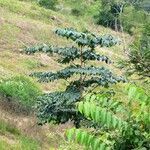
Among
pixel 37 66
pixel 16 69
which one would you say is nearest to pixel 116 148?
pixel 16 69

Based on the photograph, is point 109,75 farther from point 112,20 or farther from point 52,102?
point 112,20

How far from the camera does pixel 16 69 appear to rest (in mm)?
29422

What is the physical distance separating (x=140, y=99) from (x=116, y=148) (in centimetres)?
56

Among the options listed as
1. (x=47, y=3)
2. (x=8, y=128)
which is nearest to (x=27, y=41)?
(x=8, y=128)

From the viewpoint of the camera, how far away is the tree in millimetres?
14086

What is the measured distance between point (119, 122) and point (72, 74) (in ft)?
30.1

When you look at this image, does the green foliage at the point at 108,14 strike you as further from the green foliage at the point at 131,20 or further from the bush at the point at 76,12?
the bush at the point at 76,12

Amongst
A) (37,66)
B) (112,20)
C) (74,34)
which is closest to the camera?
(74,34)

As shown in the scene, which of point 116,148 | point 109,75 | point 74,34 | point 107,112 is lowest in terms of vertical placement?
point 109,75

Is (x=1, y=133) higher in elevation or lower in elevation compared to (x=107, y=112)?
lower

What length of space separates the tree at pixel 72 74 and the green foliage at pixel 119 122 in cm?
831

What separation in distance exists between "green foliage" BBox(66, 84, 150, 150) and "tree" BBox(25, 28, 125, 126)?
8310 millimetres

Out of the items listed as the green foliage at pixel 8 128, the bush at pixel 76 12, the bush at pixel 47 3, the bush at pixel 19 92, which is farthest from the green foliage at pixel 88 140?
the bush at pixel 76 12

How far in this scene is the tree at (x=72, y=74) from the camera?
14.1 metres
